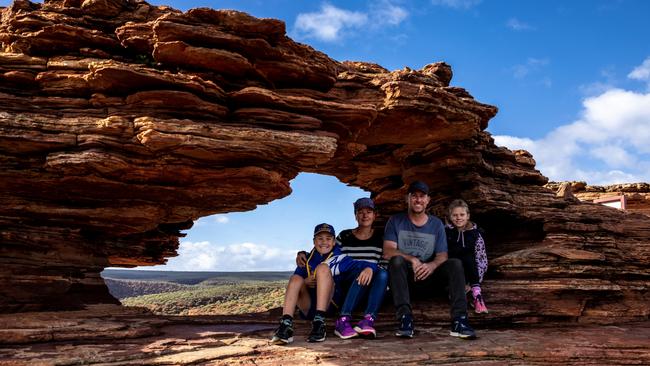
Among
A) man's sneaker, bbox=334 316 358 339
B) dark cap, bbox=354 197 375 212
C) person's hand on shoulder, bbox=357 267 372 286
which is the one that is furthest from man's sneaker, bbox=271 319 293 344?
dark cap, bbox=354 197 375 212

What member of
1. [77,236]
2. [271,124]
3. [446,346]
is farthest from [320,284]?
[77,236]

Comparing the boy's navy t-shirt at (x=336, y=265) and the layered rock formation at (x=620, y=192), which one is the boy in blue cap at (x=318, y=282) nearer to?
the boy's navy t-shirt at (x=336, y=265)

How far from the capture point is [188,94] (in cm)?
1294

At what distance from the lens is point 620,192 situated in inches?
1371

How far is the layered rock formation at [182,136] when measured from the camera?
42.8 feet

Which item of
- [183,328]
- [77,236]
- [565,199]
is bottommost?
[183,328]

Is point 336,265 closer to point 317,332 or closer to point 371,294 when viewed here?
point 371,294

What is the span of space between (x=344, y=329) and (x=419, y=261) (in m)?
2.46

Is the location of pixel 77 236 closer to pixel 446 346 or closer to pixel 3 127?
pixel 3 127

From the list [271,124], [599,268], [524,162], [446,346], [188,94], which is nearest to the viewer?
[446,346]

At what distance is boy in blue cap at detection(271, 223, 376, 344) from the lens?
1033 cm

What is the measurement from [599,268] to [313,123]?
33.9ft

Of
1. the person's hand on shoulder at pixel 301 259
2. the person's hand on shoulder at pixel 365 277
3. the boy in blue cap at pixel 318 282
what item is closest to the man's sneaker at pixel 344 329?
the boy in blue cap at pixel 318 282

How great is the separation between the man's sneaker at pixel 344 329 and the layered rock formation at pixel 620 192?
27.3 m
